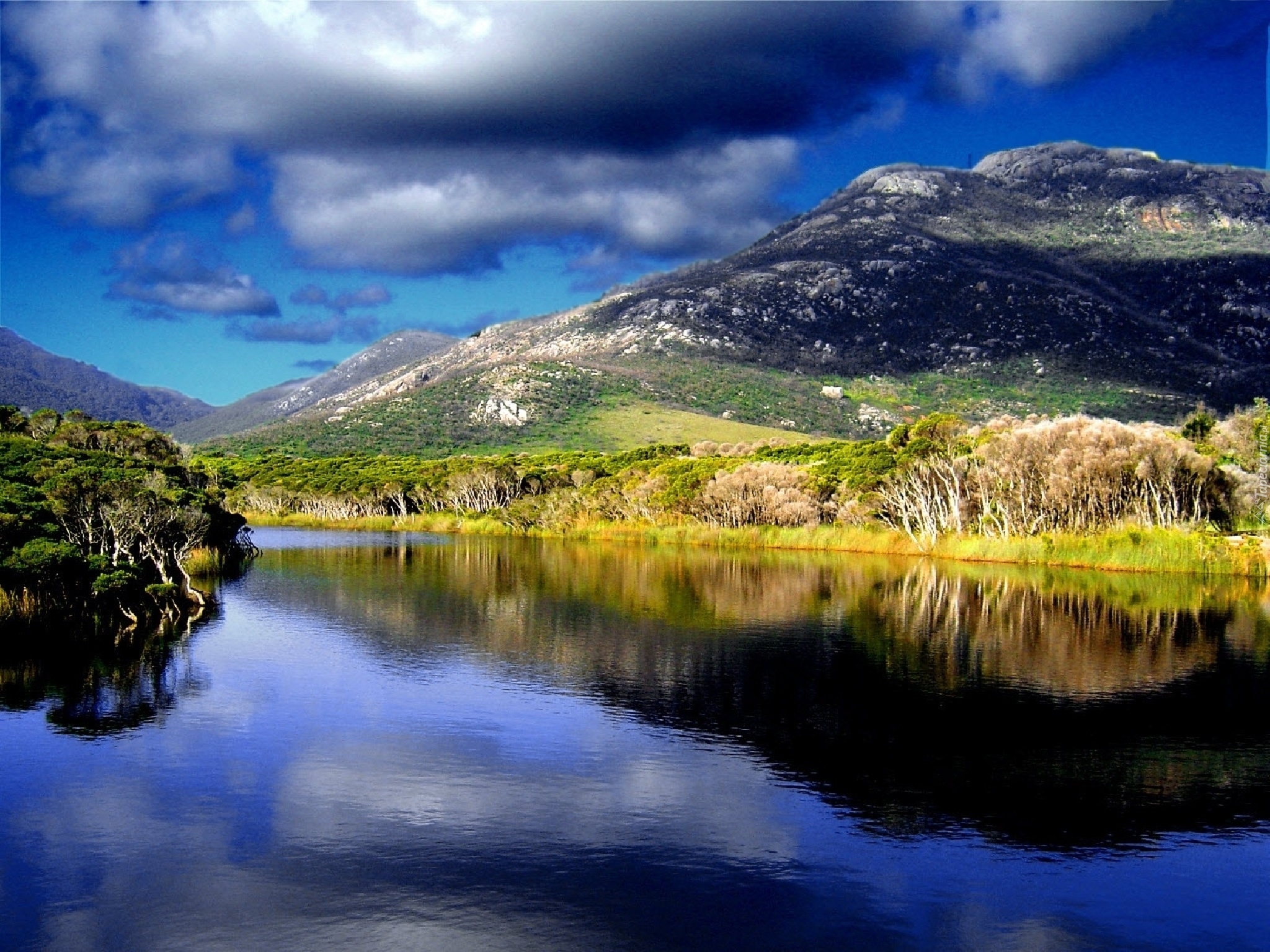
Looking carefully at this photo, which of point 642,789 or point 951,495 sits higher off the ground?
point 951,495

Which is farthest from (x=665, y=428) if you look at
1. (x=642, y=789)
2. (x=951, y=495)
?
(x=642, y=789)

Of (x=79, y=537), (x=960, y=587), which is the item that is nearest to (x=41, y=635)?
(x=79, y=537)

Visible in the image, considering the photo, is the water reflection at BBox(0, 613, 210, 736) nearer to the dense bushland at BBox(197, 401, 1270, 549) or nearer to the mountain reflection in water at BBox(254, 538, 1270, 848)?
the mountain reflection in water at BBox(254, 538, 1270, 848)

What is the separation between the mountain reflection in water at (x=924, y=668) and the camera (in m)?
20.8

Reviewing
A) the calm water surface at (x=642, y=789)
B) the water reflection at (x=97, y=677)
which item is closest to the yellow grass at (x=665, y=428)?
the calm water surface at (x=642, y=789)

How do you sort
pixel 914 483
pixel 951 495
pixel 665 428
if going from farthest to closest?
pixel 665 428
pixel 914 483
pixel 951 495

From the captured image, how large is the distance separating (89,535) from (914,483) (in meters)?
54.0

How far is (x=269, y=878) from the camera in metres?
16.1

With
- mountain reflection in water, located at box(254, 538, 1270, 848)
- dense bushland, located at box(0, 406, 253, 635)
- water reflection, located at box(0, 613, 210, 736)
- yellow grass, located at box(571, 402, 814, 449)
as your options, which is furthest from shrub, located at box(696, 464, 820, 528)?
yellow grass, located at box(571, 402, 814, 449)

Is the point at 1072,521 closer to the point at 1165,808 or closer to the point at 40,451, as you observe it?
the point at 1165,808

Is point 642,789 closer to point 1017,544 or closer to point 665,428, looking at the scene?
point 1017,544

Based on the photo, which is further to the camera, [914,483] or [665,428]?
[665,428]

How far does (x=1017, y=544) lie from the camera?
66812mm

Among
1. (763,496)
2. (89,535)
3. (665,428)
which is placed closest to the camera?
(89,535)
